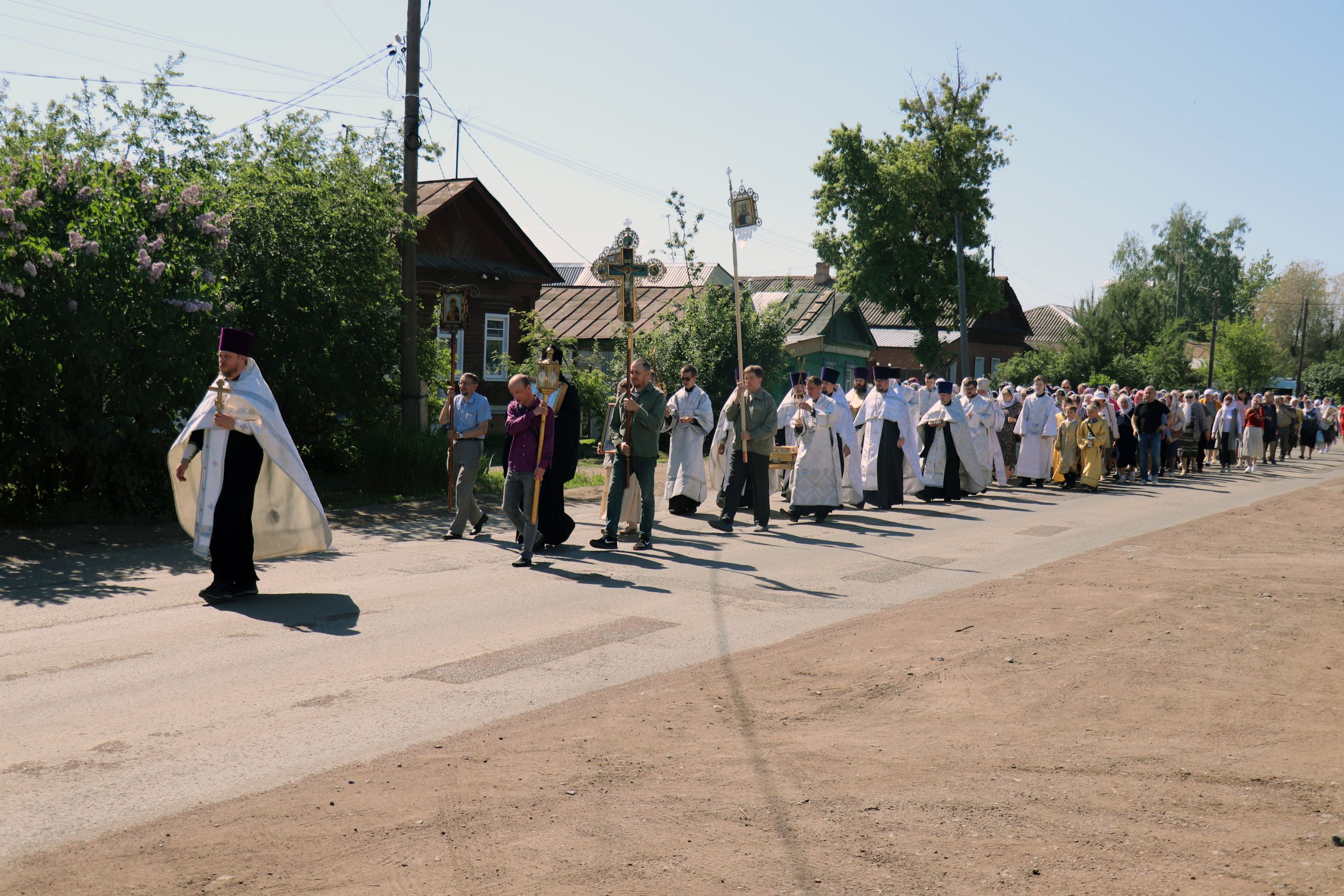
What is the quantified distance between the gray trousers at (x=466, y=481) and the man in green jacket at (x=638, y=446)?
144 cm

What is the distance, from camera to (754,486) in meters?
14.7

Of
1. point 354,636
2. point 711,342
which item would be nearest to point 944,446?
point 711,342

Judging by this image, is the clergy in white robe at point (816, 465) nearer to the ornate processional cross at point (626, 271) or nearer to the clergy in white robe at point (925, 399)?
the ornate processional cross at point (626, 271)

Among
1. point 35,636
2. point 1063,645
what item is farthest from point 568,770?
point 35,636

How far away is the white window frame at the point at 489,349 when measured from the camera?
101 ft

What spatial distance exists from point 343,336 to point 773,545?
7.66 meters

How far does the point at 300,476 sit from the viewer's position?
31.4 feet

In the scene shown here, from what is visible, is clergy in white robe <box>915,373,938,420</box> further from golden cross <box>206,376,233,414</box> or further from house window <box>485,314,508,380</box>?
golden cross <box>206,376,233,414</box>

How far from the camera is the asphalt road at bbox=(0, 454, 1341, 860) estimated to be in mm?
5324

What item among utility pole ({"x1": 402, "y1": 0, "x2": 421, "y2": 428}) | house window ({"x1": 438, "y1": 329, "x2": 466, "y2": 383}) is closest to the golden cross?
utility pole ({"x1": 402, "y1": 0, "x2": 421, "y2": 428})

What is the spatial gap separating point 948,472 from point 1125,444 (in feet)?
26.8

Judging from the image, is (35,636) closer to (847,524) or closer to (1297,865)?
(1297,865)

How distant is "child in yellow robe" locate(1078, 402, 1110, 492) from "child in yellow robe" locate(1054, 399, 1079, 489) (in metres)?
0.12

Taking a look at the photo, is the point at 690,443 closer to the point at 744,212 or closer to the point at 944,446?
the point at 744,212
